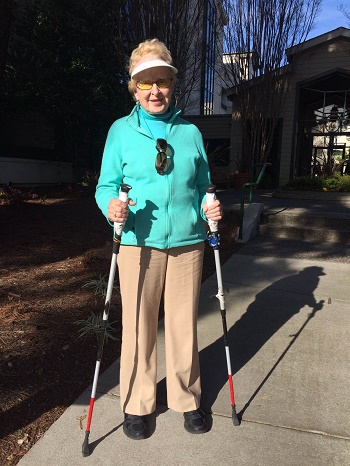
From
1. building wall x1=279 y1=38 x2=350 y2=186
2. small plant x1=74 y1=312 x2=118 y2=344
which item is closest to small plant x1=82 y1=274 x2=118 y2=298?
small plant x1=74 y1=312 x2=118 y2=344

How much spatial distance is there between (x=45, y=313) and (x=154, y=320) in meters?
1.75

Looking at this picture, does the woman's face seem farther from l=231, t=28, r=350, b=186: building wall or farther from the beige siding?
the beige siding

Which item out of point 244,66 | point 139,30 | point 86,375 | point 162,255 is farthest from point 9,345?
point 244,66

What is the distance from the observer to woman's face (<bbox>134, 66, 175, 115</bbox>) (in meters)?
2.12

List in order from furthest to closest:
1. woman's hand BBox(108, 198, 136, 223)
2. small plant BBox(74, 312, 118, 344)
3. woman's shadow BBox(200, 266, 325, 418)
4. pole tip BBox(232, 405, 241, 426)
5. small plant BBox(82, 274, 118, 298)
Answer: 1. small plant BBox(82, 274, 118, 298)
2. small plant BBox(74, 312, 118, 344)
3. woman's shadow BBox(200, 266, 325, 418)
4. pole tip BBox(232, 405, 241, 426)
5. woman's hand BBox(108, 198, 136, 223)

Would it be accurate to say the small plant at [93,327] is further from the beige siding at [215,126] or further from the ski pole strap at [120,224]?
the beige siding at [215,126]

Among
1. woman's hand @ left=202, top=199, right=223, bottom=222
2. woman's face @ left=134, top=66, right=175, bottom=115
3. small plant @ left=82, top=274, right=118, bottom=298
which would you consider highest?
woman's face @ left=134, top=66, right=175, bottom=115

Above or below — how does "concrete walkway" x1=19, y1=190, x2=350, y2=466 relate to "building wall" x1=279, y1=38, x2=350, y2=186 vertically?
below

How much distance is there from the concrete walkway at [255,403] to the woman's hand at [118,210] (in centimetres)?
124

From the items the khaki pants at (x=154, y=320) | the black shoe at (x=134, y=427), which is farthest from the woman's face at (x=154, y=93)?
the black shoe at (x=134, y=427)

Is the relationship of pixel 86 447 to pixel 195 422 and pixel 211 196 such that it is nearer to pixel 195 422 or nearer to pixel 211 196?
pixel 195 422

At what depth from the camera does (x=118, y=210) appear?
1.97 meters

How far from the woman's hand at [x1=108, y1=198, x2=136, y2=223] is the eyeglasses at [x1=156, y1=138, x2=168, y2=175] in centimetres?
25

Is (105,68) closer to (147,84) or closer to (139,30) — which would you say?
(139,30)
